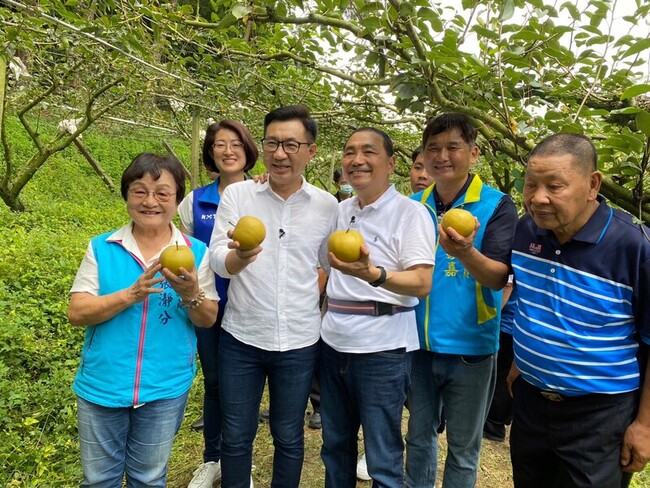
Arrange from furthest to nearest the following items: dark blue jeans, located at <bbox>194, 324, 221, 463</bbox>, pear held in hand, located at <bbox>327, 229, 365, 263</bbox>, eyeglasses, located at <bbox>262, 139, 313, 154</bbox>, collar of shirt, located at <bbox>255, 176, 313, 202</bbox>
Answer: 1. dark blue jeans, located at <bbox>194, 324, 221, 463</bbox>
2. collar of shirt, located at <bbox>255, 176, 313, 202</bbox>
3. eyeglasses, located at <bbox>262, 139, 313, 154</bbox>
4. pear held in hand, located at <bbox>327, 229, 365, 263</bbox>

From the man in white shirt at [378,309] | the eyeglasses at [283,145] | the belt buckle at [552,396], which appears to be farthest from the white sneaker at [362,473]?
the eyeglasses at [283,145]

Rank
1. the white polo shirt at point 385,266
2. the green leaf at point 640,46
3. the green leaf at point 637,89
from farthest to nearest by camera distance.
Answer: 1. the white polo shirt at point 385,266
2. the green leaf at point 640,46
3. the green leaf at point 637,89

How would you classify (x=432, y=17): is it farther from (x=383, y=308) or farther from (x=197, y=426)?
(x=197, y=426)

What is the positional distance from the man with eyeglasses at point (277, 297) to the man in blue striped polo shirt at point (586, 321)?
0.99 metres

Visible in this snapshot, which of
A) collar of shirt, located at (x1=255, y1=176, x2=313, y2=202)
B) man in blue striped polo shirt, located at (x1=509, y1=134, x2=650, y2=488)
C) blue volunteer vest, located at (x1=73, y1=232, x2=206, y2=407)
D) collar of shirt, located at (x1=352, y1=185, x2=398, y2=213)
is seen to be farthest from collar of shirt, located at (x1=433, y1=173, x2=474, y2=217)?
blue volunteer vest, located at (x1=73, y1=232, x2=206, y2=407)

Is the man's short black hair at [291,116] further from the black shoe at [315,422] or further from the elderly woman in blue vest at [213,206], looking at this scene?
the black shoe at [315,422]

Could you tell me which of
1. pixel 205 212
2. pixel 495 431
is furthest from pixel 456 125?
pixel 495 431

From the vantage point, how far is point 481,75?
5.90 feet

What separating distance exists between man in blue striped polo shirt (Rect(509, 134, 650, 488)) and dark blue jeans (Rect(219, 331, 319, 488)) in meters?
1.06

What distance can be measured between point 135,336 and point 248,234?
0.63 meters

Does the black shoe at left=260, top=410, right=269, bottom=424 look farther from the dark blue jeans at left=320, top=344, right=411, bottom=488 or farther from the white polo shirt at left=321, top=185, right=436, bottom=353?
the white polo shirt at left=321, top=185, right=436, bottom=353

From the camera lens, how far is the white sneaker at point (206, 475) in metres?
2.65

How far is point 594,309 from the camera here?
5.27ft

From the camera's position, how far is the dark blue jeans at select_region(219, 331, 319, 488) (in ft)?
7.09
